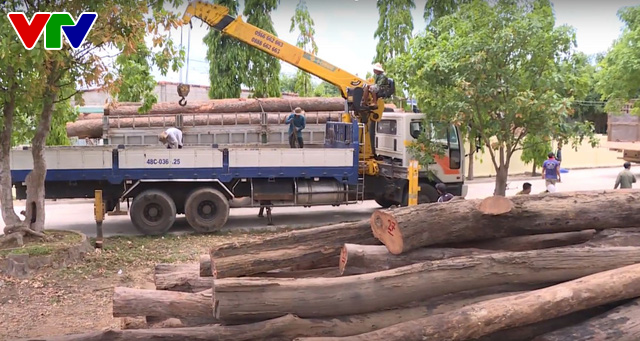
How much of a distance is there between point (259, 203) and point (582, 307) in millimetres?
8594

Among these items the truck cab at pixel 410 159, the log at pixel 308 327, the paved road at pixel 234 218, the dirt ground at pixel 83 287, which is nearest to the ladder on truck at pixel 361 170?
the truck cab at pixel 410 159

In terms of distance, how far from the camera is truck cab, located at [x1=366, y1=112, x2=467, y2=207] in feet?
42.6

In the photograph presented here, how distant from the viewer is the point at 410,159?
12766 millimetres

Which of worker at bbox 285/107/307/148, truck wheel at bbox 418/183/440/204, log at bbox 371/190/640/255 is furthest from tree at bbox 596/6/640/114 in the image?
log at bbox 371/190/640/255

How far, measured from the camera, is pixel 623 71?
17.8 m

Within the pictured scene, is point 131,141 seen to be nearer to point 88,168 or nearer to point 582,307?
point 88,168

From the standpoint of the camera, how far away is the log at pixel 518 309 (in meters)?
4.35

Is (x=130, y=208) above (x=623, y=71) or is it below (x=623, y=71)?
below

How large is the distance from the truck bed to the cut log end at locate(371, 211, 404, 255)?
727cm

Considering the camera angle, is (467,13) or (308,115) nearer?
(467,13)

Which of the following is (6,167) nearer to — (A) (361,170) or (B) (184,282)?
(B) (184,282)

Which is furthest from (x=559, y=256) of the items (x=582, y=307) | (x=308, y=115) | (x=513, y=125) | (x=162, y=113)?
(x=162, y=113)

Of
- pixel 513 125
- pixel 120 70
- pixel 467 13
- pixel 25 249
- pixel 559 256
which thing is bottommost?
pixel 25 249

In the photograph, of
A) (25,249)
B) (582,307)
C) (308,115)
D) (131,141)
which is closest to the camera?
(582,307)
